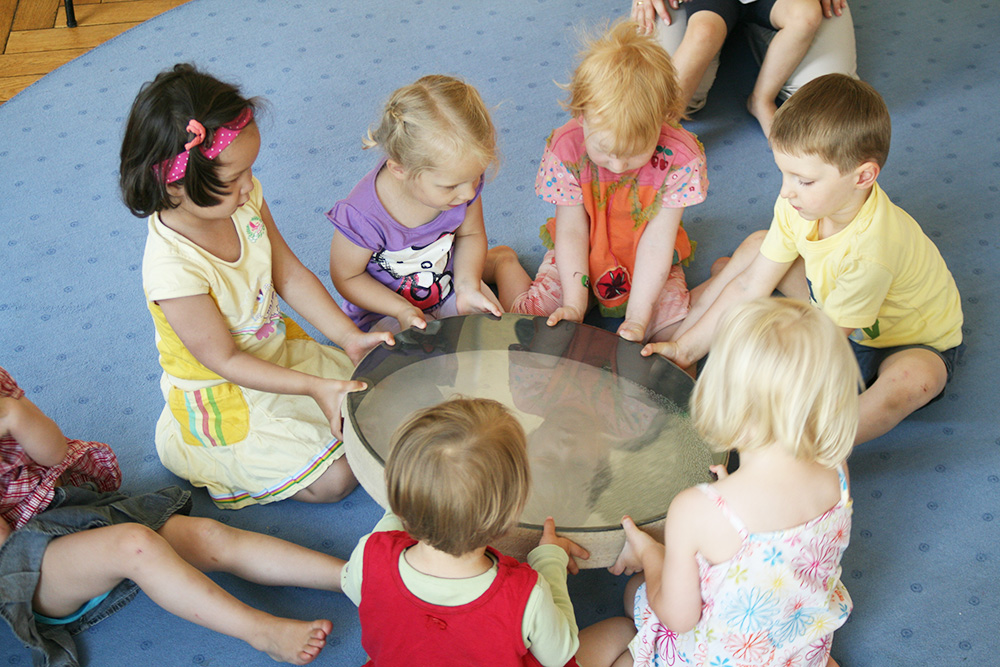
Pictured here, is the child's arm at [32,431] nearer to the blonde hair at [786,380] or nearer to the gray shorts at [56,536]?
the gray shorts at [56,536]

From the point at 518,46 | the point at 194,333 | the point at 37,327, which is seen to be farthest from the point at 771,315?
the point at 518,46

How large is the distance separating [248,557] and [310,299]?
1.32 ft

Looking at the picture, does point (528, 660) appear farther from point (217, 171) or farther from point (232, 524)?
point (217, 171)

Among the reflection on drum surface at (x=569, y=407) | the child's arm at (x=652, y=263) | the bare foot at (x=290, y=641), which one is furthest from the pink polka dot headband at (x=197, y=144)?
the child's arm at (x=652, y=263)

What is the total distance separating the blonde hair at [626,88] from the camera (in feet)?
3.94

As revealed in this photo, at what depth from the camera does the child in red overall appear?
78 cm

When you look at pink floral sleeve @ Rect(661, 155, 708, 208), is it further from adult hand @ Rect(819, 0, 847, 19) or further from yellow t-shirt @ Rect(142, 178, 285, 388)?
adult hand @ Rect(819, 0, 847, 19)

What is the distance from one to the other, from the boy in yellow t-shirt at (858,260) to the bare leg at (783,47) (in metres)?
0.61

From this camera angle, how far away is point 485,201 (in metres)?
1.75

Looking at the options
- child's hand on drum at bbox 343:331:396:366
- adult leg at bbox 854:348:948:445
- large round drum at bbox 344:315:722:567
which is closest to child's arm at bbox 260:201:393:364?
child's hand on drum at bbox 343:331:396:366

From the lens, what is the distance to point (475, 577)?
0.83 metres

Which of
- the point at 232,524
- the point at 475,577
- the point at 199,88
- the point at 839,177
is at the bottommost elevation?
the point at 232,524

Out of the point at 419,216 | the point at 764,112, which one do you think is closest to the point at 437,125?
the point at 419,216

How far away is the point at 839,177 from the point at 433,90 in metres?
0.55
